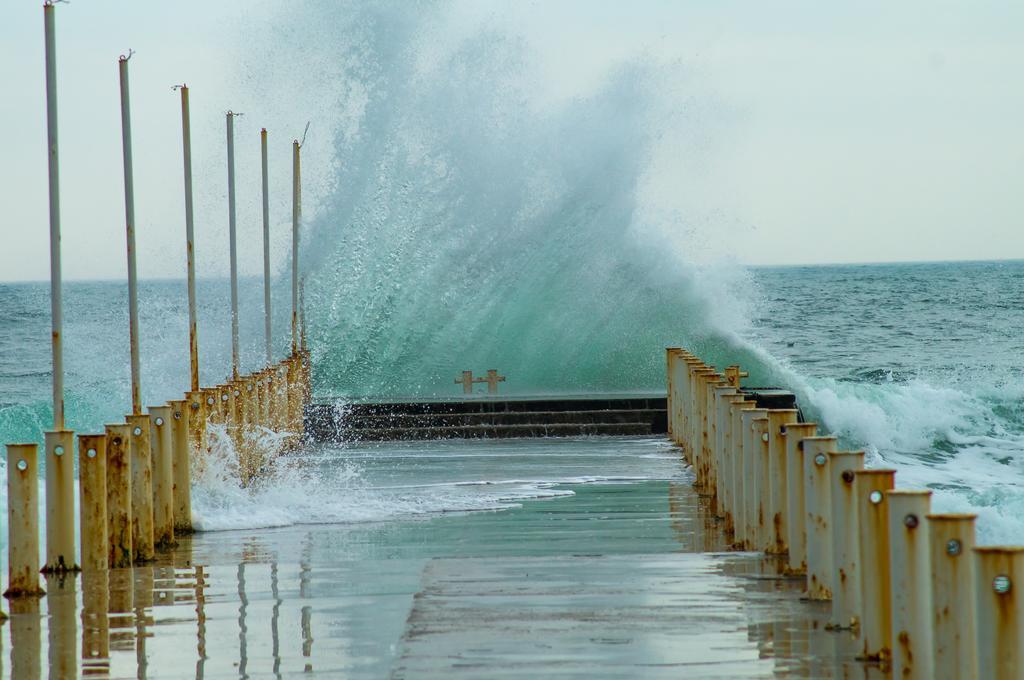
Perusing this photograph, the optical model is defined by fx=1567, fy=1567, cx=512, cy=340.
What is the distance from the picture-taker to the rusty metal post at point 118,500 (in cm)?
948

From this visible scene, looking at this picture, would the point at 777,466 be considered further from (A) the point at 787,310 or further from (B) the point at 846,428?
(A) the point at 787,310

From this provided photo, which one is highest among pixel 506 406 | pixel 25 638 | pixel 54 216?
pixel 54 216

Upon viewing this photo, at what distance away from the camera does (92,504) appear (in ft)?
29.8

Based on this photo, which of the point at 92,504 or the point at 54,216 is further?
the point at 54,216

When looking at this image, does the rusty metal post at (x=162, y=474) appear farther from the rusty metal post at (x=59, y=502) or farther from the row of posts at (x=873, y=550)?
the row of posts at (x=873, y=550)

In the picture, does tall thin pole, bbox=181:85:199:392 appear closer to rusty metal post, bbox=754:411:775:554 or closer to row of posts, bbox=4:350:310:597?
row of posts, bbox=4:350:310:597

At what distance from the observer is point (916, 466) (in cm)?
2459

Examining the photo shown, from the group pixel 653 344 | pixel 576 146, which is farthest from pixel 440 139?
pixel 653 344

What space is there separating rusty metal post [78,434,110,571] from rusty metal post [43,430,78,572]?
0.09 m

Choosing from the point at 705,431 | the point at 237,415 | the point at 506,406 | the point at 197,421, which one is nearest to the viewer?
the point at 197,421

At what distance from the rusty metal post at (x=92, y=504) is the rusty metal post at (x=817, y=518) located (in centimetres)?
407

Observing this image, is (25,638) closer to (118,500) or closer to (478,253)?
(118,500)

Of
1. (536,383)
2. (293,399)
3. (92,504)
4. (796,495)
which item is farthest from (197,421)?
(536,383)

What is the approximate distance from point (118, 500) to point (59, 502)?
27.6 inches
